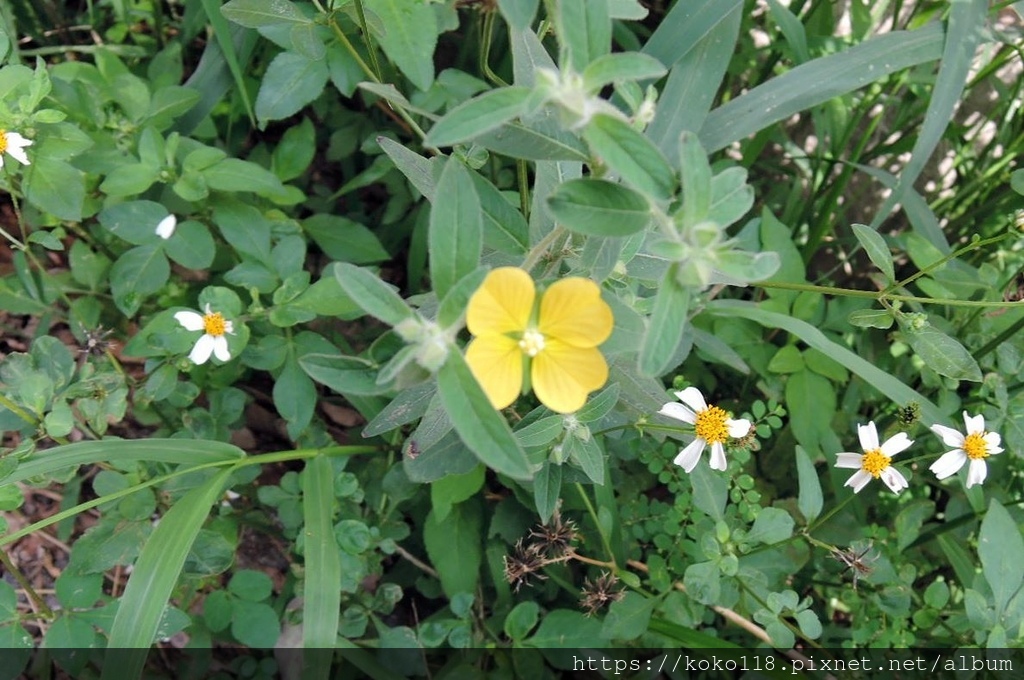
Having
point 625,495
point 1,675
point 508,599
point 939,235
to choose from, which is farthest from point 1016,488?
point 1,675

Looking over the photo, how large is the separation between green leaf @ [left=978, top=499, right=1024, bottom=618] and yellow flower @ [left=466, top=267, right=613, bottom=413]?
3.90ft

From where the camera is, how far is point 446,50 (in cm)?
275

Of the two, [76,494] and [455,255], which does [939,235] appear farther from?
[76,494]

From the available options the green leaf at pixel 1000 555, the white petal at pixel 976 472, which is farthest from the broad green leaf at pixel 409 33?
the green leaf at pixel 1000 555

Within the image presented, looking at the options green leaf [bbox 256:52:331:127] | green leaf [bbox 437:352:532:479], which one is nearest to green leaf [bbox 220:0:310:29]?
green leaf [bbox 256:52:331:127]

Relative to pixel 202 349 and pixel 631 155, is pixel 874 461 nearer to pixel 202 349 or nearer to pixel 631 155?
pixel 631 155

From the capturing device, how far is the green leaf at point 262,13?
184 centimetres

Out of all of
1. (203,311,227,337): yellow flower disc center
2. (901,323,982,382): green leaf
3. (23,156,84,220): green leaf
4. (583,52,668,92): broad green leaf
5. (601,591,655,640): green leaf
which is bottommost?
(601,591,655,640): green leaf

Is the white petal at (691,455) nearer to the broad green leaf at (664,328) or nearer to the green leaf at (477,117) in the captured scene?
the broad green leaf at (664,328)

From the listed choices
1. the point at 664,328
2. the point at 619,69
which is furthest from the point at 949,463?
the point at 619,69

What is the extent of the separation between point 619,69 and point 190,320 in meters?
1.24

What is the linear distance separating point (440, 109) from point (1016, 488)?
1912mm

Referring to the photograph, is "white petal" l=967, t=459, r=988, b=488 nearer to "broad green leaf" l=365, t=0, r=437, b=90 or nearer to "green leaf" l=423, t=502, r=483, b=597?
"green leaf" l=423, t=502, r=483, b=597

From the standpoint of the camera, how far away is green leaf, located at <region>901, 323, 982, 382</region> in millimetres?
1728
